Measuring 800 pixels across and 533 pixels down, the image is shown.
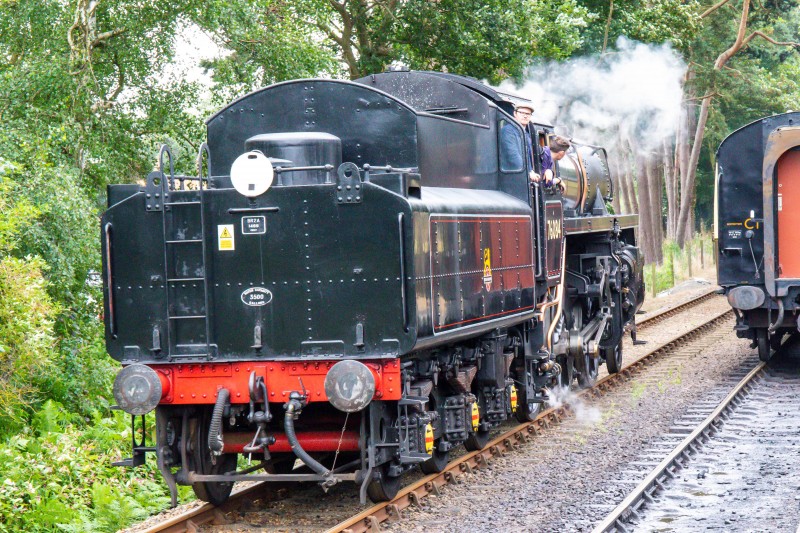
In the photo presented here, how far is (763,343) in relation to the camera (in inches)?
589

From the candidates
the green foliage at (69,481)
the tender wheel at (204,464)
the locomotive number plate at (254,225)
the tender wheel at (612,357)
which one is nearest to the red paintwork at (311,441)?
the tender wheel at (204,464)

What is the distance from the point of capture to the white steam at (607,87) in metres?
21.0

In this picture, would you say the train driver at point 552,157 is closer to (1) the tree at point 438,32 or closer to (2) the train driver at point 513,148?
(2) the train driver at point 513,148

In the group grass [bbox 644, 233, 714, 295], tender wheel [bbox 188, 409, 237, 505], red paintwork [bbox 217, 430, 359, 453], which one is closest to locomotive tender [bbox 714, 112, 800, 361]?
red paintwork [bbox 217, 430, 359, 453]

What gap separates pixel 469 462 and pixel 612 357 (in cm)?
589

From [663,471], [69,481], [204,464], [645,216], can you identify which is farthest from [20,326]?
[645,216]

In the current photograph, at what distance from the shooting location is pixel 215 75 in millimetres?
13695

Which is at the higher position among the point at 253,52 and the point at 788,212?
the point at 253,52

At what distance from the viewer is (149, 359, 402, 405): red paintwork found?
6930 mm

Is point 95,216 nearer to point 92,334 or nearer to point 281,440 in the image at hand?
point 92,334

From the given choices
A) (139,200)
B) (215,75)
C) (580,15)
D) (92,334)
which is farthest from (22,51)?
(580,15)

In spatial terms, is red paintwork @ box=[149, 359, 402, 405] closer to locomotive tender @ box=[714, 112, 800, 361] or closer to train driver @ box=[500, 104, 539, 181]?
train driver @ box=[500, 104, 539, 181]

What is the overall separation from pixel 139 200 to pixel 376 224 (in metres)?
1.76

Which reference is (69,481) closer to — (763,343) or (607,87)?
(763,343)
